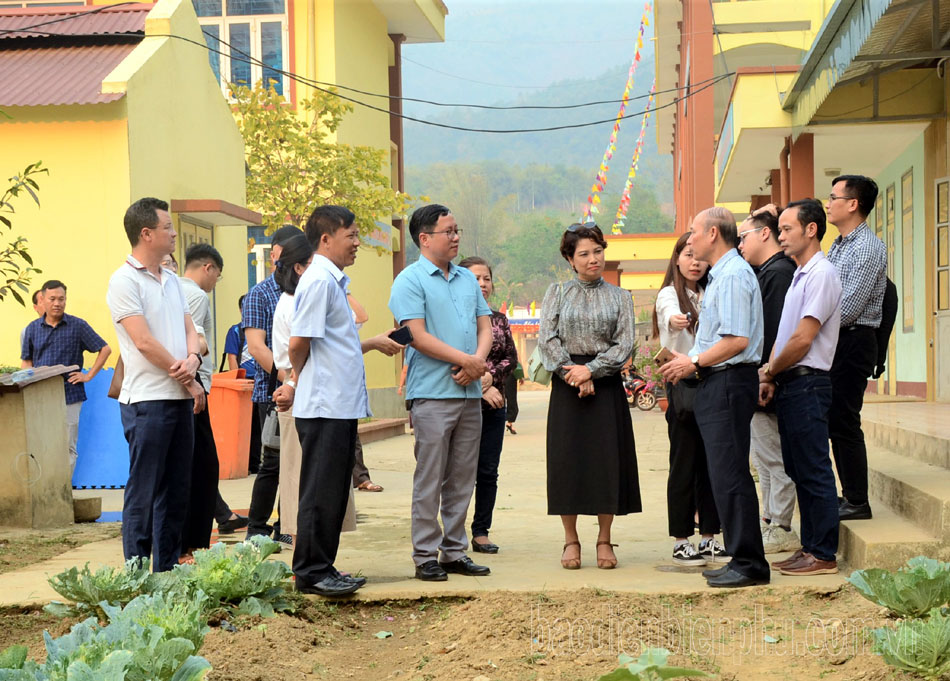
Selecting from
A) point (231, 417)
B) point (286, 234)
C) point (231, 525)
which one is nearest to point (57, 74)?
point (231, 417)

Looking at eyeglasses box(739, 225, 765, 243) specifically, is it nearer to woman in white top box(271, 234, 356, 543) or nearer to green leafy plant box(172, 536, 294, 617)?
woman in white top box(271, 234, 356, 543)

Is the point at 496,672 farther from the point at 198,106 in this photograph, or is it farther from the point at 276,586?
the point at 198,106

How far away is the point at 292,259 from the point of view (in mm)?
5961

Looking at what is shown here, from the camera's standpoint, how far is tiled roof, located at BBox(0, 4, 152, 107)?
11.7m

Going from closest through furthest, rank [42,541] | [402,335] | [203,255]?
[402,335]
[42,541]
[203,255]

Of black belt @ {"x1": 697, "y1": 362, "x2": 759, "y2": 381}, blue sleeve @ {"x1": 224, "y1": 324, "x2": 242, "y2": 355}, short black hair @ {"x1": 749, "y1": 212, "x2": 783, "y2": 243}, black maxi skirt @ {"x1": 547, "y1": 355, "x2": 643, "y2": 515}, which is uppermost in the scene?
short black hair @ {"x1": 749, "y1": 212, "x2": 783, "y2": 243}

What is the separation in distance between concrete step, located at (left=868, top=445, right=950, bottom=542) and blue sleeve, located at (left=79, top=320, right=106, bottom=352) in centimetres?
633

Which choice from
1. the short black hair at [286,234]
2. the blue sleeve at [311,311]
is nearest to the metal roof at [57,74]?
the short black hair at [286,234]

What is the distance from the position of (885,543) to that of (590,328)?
1793 mm

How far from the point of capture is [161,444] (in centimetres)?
532

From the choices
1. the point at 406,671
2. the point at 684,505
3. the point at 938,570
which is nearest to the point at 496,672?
the point at 406,671

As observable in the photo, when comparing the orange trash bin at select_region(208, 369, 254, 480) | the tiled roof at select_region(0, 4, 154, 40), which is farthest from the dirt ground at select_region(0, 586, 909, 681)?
the tiled roof at select_region(0, 4, 154, 40)

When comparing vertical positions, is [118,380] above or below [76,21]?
below

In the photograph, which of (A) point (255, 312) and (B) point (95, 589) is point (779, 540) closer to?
(A) point (255, 312)
